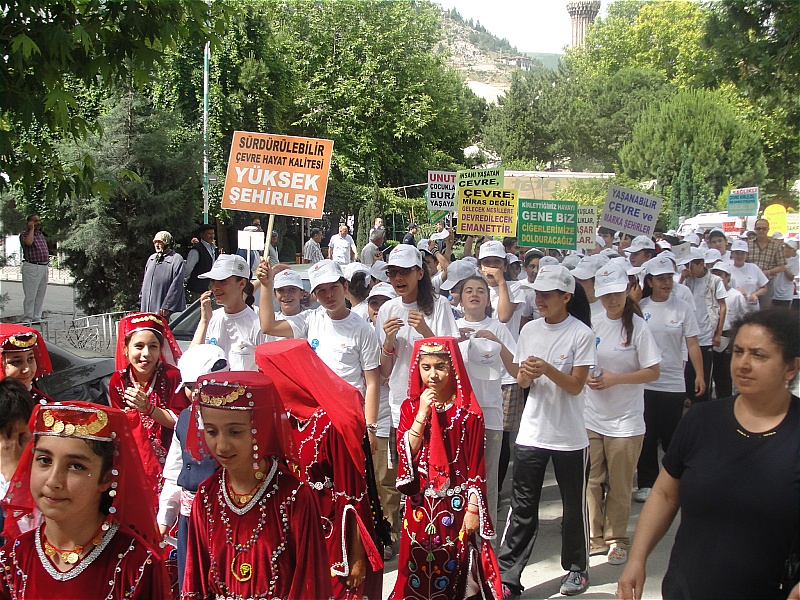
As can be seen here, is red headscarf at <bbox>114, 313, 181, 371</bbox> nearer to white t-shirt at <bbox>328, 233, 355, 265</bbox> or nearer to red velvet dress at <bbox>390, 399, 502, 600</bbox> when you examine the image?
red velvet dress at <bbox>390, 399, 502, 600</bbox>

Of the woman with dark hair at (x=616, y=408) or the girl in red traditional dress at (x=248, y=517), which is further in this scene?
the woman with dark hair at (x=616, y=408)

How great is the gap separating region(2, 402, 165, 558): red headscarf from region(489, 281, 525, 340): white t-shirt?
184 inches

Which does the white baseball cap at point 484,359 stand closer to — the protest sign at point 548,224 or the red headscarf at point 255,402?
the red headscarf at point 255,402

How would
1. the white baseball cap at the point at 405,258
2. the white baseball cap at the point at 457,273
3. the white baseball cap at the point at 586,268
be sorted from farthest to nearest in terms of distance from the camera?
1. the white baseball cap at the point at 457,273
2. the white baseball cap at the point at 586,268
3. the white baseball cap at the point at 405,258

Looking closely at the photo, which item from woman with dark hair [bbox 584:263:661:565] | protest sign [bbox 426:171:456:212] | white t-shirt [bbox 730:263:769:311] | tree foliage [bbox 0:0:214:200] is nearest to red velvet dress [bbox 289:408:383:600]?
woman with dark hair [bbox 584:263:661:565]

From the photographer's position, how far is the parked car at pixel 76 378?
7172 mm

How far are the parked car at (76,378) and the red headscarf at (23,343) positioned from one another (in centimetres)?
217

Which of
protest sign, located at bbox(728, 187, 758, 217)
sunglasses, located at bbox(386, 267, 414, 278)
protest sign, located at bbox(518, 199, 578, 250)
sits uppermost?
protest sign, located at bbox(728, 187, 758, 217)

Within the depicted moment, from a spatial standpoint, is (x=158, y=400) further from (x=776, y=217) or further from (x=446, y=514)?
(x=776, y=217)

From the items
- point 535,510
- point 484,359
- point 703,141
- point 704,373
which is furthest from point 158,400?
point 703,141

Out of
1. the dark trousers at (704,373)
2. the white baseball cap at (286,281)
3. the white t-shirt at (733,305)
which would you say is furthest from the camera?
the white t-shirt at (733,305)

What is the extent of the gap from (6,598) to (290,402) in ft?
5.43

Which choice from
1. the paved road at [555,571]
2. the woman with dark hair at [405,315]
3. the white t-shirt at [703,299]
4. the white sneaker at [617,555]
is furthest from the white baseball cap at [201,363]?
the white t-shirt at [703,299]

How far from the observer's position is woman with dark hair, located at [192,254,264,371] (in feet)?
19.2
